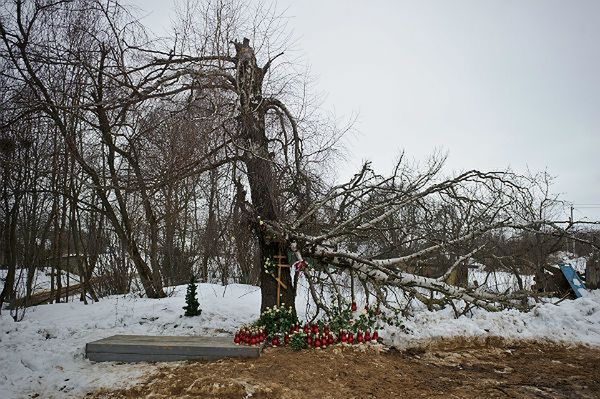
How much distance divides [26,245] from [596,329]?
1090cm

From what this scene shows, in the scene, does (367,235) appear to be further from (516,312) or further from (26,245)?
(26,245)

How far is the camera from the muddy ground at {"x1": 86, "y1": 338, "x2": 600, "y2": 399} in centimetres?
402

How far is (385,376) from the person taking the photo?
A: 179 inches

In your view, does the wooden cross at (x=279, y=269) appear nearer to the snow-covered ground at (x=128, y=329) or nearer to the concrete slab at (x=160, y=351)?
the concrete slab at (x=160, y=351)

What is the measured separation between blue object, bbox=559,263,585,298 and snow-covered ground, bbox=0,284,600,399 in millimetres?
4146

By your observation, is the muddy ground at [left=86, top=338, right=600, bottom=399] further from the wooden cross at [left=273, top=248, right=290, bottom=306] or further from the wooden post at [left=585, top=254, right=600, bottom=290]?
the wooden post at [left=585, top=254, right=600, bottom=290]

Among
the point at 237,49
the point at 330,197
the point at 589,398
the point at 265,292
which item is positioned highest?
the point at 237,49

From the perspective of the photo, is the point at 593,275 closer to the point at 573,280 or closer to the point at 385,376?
the point at 573,280

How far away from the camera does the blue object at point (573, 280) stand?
10.8 m

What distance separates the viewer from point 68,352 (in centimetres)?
543

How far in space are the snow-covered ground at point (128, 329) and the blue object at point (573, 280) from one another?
13.6 ft

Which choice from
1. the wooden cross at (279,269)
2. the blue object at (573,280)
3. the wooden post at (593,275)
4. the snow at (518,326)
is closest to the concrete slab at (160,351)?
the wooden cross at (279,269)

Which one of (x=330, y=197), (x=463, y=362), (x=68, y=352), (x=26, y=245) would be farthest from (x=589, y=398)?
(x=26, y=245)

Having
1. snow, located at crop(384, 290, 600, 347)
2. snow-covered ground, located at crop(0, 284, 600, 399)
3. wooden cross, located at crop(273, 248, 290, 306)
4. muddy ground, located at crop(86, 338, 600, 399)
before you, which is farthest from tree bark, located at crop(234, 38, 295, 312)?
snow, located at crop(384, 290, 600, 347)
